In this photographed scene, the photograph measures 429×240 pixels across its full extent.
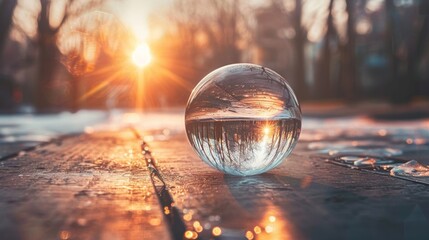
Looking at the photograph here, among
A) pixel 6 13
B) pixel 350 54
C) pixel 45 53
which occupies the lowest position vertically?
pixel 350 54

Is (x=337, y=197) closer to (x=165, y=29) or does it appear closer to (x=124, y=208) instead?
(x=124, y=208)

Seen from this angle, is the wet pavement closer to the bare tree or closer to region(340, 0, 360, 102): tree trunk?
region(340, 0, 360, 102): tree trunk

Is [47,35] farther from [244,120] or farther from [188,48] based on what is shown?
[188,48]

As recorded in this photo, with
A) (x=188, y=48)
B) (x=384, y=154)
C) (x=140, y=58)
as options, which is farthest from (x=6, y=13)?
(x=188, y=48)

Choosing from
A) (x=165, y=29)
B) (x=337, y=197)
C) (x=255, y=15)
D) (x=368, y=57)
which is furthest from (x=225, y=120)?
(x=165, y=29)

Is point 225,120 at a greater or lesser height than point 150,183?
greater
